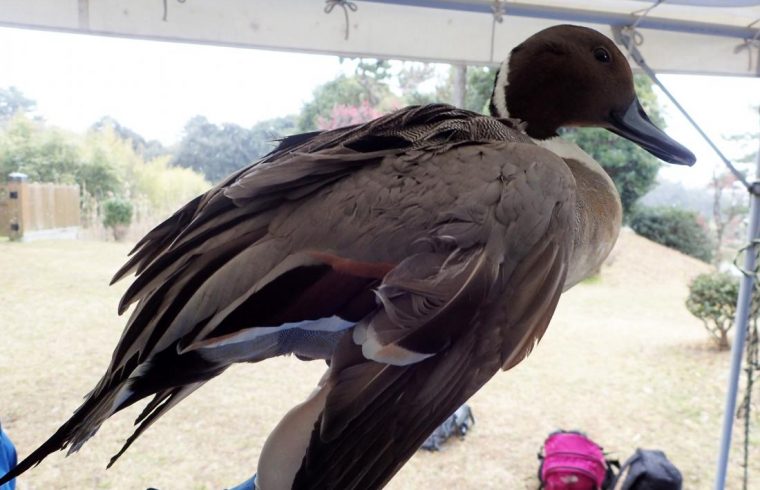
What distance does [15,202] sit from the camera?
2.25m

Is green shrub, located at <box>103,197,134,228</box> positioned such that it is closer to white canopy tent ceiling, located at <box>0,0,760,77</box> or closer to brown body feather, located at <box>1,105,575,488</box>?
white canopy tent ceiling, located at <box>0,0,760,77</box>

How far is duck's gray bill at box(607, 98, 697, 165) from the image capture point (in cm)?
78

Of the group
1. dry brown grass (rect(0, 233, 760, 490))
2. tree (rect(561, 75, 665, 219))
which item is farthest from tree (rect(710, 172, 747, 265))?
dry brown grass (rect(0, 233, 760, 490))

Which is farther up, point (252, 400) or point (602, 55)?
point (602, 55)

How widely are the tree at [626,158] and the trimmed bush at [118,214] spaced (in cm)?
241

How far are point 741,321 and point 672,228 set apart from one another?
419 cm

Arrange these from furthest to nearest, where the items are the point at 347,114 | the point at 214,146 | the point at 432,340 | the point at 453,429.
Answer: the point at 347,114, the point at 214,146, the point at 453,429, the point at 432,340

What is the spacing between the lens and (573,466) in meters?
1.88

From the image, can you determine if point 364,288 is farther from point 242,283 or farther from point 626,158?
point 626,158

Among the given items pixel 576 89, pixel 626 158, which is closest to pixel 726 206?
pixel 626 158

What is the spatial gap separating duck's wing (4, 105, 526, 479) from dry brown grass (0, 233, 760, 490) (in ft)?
5.03

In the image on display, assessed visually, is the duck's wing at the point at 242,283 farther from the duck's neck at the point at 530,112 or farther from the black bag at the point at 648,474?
the black bag at the point at 648,474

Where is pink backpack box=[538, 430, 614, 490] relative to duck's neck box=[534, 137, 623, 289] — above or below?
below

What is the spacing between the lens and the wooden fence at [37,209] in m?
2.21
